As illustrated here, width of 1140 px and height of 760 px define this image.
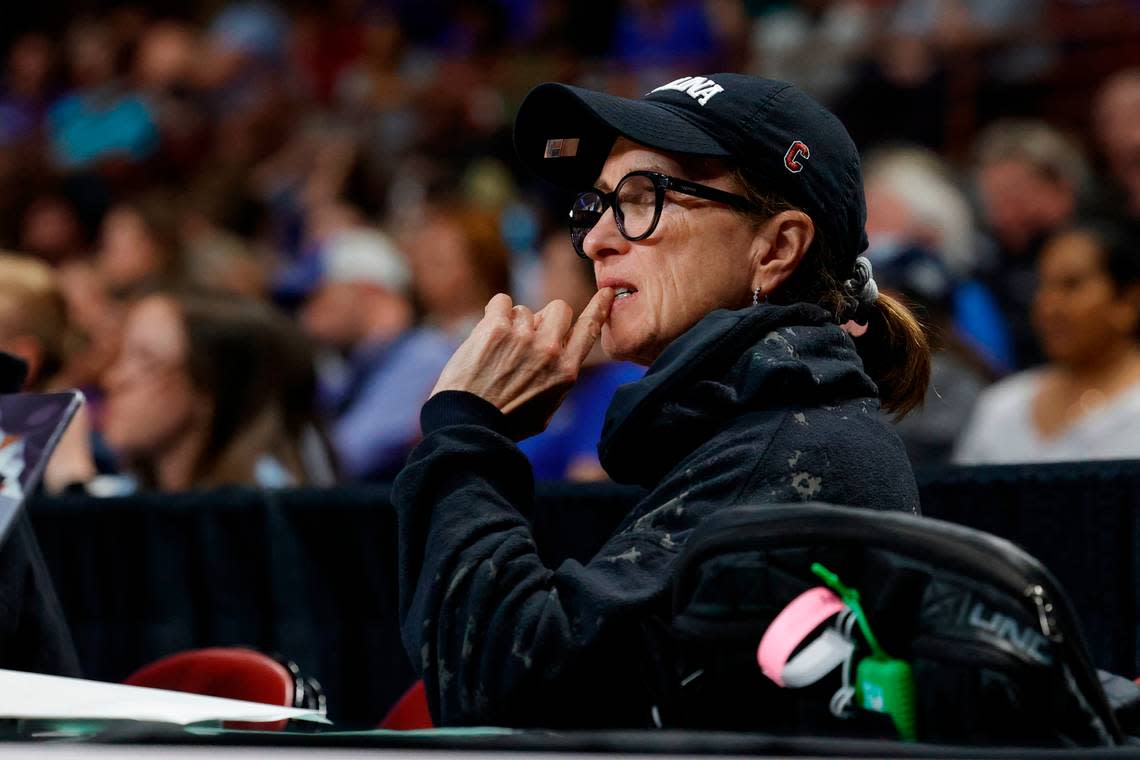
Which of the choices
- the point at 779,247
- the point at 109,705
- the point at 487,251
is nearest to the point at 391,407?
the point at 487,251

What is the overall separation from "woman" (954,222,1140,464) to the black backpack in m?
2.79

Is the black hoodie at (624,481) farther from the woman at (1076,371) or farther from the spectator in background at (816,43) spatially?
the spectator in background at (816,43)

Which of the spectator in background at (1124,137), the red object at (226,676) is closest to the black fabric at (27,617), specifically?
the red object at (226,676)

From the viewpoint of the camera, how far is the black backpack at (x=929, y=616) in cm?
143

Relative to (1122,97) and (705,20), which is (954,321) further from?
(705,20)

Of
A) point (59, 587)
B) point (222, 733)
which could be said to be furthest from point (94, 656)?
point (222, 733)

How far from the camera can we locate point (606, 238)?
7.05ft

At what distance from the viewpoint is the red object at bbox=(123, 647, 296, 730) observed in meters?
2.52

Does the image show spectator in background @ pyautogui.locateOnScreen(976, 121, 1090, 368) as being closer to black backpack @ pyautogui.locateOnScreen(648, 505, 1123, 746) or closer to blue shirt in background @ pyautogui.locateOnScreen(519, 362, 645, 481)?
blue shirt in background @ pyautogui.locateOnScreen(519, 362, 645, 481)

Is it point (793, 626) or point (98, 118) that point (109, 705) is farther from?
point (98, 118)

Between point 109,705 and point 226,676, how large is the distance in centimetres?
93

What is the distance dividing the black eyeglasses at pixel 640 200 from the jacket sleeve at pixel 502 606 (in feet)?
1.24

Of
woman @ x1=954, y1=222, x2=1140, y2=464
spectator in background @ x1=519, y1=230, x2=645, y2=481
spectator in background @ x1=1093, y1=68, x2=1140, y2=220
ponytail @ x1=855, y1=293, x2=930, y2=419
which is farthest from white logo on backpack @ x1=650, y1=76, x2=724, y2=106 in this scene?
spectator in background @ x1=1093, y1=68, x2=1140, y2=220

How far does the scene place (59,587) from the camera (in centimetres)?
365
